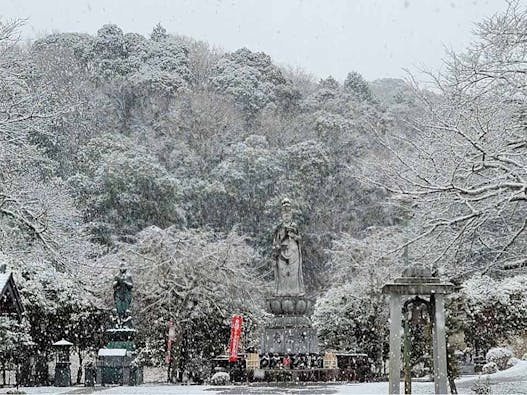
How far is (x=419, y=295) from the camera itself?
438 inches

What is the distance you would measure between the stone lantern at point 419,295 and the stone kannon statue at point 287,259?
8950 mm

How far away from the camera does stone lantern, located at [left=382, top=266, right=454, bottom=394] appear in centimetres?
1098

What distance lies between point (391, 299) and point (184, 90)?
3492cm

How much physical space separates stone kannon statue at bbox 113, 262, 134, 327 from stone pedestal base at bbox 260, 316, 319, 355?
3920 mm

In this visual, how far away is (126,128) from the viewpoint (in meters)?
42.9

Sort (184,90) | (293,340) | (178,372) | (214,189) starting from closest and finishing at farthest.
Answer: (293,340), (178,372), (214,189), (184,90)

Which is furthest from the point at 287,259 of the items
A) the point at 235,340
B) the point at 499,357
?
the point at 499,357

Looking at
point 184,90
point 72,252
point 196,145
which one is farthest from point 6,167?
point 184,90

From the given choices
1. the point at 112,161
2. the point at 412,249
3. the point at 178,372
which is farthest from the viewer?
the point at 112,161

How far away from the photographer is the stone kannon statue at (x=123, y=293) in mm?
20422

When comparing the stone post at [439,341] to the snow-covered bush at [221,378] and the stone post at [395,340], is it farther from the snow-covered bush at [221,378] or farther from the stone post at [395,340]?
the snow-covered bush at [221,378]

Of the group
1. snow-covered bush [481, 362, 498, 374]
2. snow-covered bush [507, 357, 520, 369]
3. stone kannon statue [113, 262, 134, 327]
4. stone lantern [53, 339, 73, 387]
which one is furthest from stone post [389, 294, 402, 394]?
stone lantern [53, 339, 73, 387]

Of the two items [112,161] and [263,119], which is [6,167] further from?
[263,119]

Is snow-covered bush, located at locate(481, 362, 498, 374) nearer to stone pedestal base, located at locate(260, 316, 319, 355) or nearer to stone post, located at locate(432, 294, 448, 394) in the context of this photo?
stone pedestal base, located at locate(260, 316, 319, 355)
